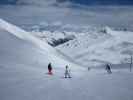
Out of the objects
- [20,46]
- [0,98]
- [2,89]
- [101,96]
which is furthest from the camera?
[20,46]

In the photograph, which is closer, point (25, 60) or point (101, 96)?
point (101, 96)

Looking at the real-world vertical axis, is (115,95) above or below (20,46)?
below

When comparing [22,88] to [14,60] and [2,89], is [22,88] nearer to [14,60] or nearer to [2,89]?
[2,89]

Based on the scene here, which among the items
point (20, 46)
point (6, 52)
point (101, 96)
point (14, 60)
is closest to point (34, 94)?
point (101, 96)

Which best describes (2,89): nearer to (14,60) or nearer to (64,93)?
(64,93)

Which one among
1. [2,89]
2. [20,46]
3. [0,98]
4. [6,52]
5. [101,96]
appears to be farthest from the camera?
[20,46]

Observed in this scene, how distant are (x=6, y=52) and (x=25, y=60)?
4.99 meters

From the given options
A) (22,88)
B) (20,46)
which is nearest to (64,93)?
(22,88)

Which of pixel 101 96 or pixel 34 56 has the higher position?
pixel 34 56

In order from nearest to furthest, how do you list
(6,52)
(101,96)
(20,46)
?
(101,96) < (6,52) < (20,46)

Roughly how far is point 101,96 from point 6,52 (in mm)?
35031

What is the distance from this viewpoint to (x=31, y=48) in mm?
57375

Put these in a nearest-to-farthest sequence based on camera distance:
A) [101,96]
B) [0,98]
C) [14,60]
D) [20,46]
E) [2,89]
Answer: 1. [0,98]
2. [101,96]
3. [2,89]
4. [14,60]
5. [20,46]

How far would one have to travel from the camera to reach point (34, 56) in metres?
51.4
